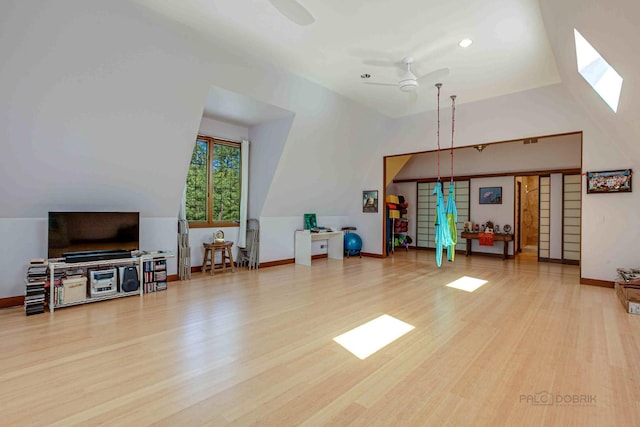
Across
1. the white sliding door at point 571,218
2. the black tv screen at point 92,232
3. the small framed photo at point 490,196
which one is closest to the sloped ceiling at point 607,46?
the white sliding door at point 571,218

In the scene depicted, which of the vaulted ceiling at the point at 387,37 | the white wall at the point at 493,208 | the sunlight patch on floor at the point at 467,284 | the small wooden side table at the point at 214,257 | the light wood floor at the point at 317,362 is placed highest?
the vaulted ceiling at the point at 387,37

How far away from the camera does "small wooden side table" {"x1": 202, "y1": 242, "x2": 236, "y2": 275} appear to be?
5.94 m

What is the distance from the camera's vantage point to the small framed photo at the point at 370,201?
8320 millimetres

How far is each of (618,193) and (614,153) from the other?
25.3 inches

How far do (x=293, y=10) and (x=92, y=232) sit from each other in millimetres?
4056

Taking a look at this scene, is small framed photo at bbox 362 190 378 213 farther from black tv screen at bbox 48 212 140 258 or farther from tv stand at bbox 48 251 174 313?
black tv screen at bbox 48 212 140 258

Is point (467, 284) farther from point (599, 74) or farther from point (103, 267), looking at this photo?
point (103, 267)

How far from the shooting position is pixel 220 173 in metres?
6.49

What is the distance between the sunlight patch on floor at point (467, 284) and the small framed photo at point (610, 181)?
233 centimetres

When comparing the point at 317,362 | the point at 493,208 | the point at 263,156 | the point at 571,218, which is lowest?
the point at 317,362

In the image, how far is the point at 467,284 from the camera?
5.42 metres

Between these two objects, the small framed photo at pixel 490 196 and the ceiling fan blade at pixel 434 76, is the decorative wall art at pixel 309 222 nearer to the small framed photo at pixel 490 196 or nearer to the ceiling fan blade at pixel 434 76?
the ceiling fan blade at pixel 434 76

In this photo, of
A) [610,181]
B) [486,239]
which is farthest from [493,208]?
[610,181]

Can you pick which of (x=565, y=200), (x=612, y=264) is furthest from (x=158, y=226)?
(x=565, y=200)
